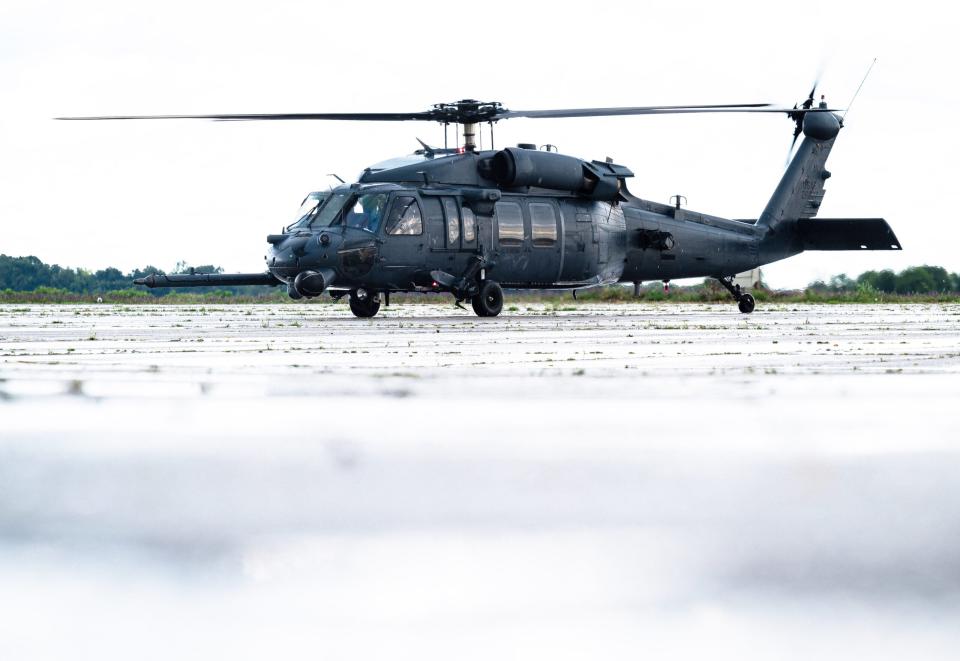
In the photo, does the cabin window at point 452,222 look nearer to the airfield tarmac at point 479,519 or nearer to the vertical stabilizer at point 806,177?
the vertical stabilizer at point 806,177

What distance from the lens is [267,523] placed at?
Result: 3.61 meters

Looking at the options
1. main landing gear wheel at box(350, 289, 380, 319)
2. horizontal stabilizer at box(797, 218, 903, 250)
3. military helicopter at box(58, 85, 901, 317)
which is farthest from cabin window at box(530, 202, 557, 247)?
horizontal stabilizer at box(797, 218, 903, 250)

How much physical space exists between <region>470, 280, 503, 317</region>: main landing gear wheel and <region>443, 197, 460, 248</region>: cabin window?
852 mm

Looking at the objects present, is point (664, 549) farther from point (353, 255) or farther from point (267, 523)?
point (353, 255)

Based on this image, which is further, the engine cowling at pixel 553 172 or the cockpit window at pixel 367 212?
the engine cowling at pixel 553 172

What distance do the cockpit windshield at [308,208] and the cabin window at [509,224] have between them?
9.35ft

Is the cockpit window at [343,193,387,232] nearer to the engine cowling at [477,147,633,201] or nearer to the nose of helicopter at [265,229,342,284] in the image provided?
the nose of helicopter at [265,229,342,284]

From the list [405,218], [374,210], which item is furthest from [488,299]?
[374,210]

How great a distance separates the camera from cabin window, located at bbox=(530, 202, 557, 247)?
21.4 metres

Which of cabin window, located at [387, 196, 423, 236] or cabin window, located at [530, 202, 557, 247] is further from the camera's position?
cabin window, located at [530, 202, 557, 247]

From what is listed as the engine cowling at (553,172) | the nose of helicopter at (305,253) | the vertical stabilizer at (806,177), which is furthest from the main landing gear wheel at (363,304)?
the vertical stabilizer at (806,177)

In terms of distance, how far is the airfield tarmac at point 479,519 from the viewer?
271 centimetres

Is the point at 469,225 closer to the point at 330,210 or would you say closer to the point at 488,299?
the point at 488,299

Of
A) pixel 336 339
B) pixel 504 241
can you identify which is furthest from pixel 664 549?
pixel 504 241
